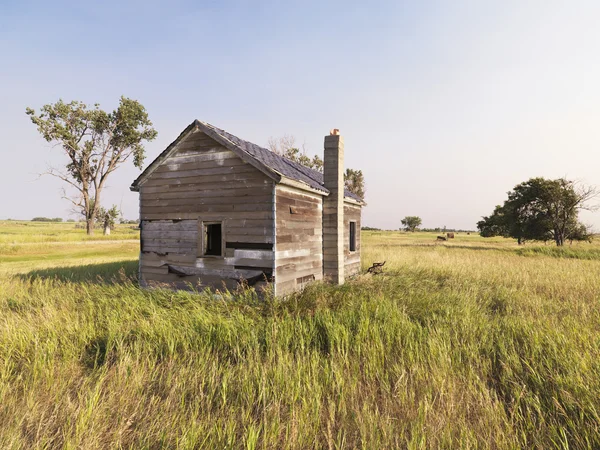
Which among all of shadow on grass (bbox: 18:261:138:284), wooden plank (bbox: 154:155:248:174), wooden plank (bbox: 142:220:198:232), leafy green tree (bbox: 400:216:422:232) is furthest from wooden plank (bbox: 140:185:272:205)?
leafy green tree (bbox: 400:216:422:232)

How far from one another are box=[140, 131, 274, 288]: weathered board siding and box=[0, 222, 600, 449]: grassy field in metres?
1.73

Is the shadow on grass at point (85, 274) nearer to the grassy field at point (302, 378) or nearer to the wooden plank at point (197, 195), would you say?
the wooden plank at point (197, 195)

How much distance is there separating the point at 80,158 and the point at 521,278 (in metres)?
46.4

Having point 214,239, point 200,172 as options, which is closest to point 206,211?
point 200,172

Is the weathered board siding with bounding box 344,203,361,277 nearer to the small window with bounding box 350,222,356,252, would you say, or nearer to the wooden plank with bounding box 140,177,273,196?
the small window with bounding box 350,222,356,252

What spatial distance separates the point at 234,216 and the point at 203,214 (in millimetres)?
1205

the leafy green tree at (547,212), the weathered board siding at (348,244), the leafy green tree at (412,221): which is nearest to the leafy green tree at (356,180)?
the leafy green tree at (547,212)

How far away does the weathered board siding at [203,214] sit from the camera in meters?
8.11

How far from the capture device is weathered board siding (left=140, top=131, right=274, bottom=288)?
811cm

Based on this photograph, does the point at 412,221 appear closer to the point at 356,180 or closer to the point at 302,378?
the point at 356,180

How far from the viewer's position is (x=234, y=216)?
8.46 metres

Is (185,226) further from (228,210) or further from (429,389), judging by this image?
(429,389)

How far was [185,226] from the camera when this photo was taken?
921cm

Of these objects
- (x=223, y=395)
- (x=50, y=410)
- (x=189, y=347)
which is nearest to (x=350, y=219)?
(x=189, y=347)
